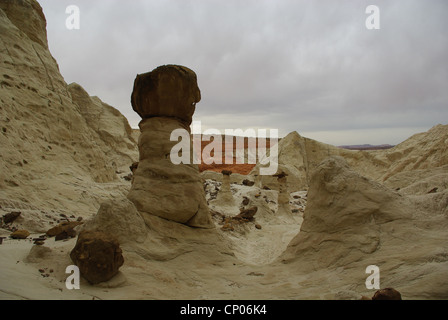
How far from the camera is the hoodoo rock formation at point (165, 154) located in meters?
5.05

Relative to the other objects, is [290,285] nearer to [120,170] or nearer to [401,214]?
[401,214]

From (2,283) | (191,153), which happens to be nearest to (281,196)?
(191,153)

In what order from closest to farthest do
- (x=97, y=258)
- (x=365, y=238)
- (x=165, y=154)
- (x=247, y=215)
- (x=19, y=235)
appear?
(x=97, y=258) → (x=365, y=238) → (x=19, y=235) → (x=165, y=154) → (x=247, y=215)

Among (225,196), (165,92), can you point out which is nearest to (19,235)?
(165,92)

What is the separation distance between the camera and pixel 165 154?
5.30 m

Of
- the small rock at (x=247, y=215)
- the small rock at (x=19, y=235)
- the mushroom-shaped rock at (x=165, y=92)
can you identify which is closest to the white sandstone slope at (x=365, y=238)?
the mushroom-shaped rock at (x=165, y=92)

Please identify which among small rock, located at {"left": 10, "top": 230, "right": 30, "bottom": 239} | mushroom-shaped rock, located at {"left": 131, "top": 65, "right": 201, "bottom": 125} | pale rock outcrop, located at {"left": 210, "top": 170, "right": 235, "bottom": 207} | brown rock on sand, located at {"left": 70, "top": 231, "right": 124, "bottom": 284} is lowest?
brown rock on sand, located at {"left": 70, "top": 231, "right": 124, "bottom": 284}

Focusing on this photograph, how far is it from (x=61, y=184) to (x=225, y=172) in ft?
18.0

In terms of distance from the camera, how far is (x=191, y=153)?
221 inches

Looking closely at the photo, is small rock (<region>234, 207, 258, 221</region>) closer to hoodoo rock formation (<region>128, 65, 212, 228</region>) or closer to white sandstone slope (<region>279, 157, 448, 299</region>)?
hoodoo rock formation (<region>128, 65, 212, 228</region>)

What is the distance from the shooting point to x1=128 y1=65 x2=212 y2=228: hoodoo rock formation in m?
5.05

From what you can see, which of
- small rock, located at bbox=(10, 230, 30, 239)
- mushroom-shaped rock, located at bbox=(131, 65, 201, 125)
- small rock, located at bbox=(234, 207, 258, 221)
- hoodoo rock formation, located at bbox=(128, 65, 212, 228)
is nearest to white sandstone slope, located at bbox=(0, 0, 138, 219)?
small rock, located at bbox=(10, 230, 30, 239)

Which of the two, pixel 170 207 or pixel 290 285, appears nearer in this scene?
pixel 290 285

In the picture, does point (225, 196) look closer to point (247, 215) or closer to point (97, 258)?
point (247, 215)
